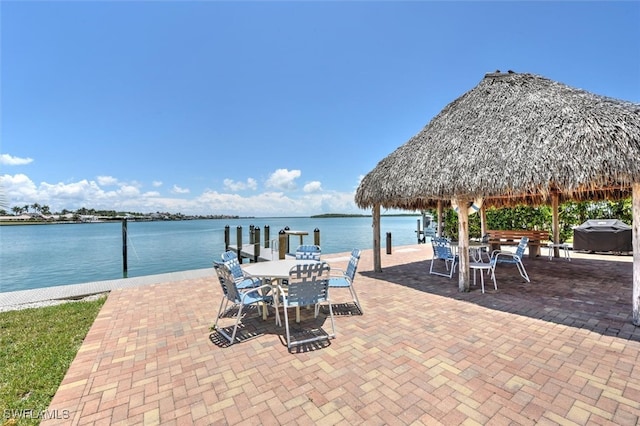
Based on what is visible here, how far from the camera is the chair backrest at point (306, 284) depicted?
3369 mm

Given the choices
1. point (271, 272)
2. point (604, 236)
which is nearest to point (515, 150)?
point (271, 272)

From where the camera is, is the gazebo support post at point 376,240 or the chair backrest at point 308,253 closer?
the chair backrest at point 308,253

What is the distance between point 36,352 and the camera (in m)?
3.27

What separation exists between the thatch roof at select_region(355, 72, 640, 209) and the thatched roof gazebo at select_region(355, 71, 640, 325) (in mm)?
10

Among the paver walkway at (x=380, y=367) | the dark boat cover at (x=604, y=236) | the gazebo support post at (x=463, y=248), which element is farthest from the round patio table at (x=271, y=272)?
the dark boat cover at (x=604, y=236)

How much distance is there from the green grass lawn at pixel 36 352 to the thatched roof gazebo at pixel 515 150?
6147 mm

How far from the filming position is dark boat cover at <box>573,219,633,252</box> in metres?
9.28

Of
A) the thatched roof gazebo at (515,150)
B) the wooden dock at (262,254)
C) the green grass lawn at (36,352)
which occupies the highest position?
the thatched roof gazebo at (515,150)

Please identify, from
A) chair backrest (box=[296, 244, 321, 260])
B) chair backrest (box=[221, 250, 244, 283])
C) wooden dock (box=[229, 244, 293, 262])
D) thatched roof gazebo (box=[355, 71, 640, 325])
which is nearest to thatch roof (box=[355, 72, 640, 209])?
thatched roof gazebo (box=[355, 71, 640, 325])

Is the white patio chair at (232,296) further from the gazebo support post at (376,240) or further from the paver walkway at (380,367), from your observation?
the gazebo support post at (376,240)

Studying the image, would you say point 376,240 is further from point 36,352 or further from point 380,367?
point 36,352

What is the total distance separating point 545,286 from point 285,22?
34.8 ft

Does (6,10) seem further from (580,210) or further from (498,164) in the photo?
(580,210)

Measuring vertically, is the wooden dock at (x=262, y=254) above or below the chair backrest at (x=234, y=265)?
below
